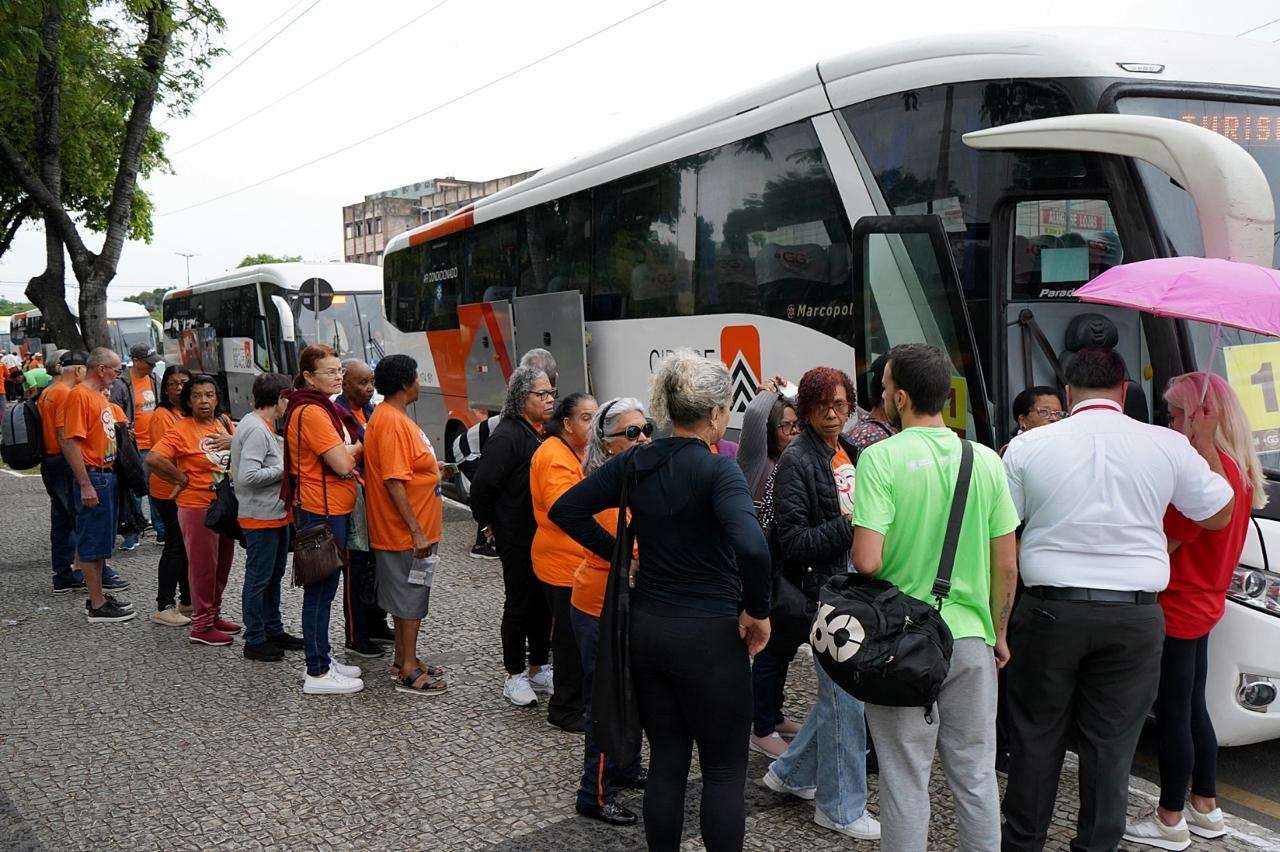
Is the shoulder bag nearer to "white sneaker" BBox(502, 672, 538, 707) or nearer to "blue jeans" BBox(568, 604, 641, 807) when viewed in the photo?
"white sneaker" BBox(502, 672, 538, 707)

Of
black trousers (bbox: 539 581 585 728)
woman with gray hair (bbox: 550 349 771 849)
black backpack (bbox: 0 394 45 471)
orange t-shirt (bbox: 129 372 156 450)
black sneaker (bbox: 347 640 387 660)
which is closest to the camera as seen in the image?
woman with gray hair (bbox: 550 349 771 849)

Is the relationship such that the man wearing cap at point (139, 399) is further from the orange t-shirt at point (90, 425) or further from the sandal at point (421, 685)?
the sandal at point (421, 685)

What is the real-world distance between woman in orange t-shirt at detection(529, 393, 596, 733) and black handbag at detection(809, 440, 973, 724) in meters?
1.60

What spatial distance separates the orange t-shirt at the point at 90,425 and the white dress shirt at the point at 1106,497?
6.49 meters

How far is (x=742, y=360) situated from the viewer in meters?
7.16

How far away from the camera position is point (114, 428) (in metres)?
7.61

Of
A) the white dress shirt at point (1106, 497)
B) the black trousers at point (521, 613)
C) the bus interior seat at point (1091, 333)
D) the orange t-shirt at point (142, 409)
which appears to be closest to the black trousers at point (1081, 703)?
the white dress shirt at point (1106, 497)

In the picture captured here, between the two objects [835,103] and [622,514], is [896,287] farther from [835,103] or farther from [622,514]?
[622,514]

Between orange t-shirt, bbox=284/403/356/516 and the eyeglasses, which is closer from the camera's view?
the eyeglasses

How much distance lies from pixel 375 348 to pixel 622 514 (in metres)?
16.3

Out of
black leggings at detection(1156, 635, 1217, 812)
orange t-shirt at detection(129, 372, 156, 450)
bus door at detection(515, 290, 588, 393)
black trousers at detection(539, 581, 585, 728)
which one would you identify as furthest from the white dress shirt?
orange t-shirt at detection(129, 372, 156, 450)

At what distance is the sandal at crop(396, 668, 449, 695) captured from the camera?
5.52 metres

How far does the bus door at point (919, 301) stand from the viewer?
519 cm

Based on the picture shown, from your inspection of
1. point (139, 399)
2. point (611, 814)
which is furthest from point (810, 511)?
point (139, 399)
